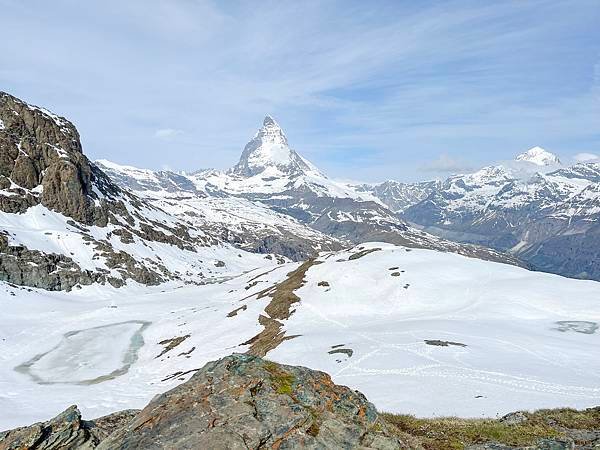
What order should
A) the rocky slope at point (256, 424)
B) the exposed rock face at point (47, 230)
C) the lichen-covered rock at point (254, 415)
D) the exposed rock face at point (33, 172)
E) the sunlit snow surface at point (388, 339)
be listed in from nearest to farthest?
the lichen-covered rock at point (254, 415) → the rocky slope at point (256, 424) → the sunlit snow surface at point (388, 339) → the exposed rock face at point (47, 230) → the exposed rock face at point (33, 172)

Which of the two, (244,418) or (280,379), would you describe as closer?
(244,418)

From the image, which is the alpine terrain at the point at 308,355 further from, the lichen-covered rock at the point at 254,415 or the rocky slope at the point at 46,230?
the rocky slope at the point at 46,230

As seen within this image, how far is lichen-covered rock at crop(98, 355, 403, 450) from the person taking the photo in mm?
11773

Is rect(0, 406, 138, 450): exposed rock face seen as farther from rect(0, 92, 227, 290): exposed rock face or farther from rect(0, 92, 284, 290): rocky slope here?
rect(0, 92, 284, 290): rocky slope

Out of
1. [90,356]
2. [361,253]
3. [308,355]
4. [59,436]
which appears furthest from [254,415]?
[361,253]

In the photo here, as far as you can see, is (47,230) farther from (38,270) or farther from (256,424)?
(256,424)

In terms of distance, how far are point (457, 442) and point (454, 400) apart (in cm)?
1422

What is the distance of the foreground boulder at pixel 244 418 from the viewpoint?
1181 centimetres

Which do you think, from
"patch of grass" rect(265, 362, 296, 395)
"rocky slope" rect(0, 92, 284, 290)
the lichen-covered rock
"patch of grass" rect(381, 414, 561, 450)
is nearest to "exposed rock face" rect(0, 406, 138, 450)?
the lichen-covered rock

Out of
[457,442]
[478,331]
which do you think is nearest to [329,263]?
[478,331]

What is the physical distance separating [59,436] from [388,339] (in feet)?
127

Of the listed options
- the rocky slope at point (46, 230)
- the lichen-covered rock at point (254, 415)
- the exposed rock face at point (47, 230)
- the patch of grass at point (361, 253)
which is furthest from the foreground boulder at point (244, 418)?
the rocky slope at point (46, 230)

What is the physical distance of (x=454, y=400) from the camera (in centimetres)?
2856

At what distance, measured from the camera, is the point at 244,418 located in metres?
12.3
